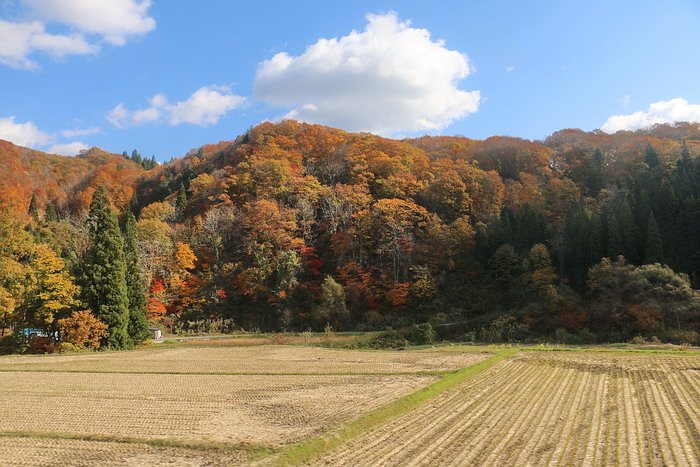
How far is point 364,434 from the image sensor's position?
1041 centimetres

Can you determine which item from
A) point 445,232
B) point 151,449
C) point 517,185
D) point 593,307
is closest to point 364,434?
point 151,449

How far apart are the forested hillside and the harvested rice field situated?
482 inches

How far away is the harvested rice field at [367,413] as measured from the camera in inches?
355

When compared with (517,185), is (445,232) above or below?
below

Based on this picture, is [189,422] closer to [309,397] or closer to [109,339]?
[309,397]

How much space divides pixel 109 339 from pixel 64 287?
493cm

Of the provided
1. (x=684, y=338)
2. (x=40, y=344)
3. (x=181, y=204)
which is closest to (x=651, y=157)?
(x=684, y=338)

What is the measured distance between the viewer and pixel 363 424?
11023mm

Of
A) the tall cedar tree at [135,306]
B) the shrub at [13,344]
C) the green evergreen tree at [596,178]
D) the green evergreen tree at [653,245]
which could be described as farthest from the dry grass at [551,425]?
the green evergreen tree at [596,178]

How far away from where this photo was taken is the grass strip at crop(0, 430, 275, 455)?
956 centimetres

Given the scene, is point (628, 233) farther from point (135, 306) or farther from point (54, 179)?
point (54, 179)

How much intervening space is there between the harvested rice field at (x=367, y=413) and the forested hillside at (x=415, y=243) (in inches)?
482

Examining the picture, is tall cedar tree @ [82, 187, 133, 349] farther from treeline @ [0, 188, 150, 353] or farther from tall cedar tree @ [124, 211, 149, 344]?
tall cedar tree @ [124, 211, 149, 344]

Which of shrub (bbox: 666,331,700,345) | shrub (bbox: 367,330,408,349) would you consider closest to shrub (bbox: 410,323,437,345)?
shrub (bbox: 367,330,408,349)
